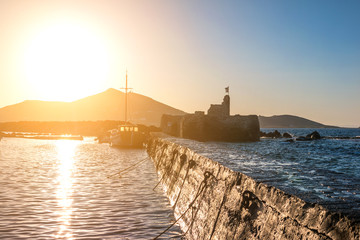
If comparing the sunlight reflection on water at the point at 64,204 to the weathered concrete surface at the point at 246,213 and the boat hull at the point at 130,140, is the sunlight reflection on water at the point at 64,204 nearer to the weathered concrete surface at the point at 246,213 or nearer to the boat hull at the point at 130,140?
the weathered concrete surface at the point at 246,213

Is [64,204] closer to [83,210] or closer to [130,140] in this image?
[83,210]

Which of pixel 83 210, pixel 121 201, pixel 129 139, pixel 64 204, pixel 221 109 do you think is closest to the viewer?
pixel 83 210

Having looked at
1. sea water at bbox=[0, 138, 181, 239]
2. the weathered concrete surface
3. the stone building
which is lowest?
sea water at bbox=[0, 138, 181, 239]

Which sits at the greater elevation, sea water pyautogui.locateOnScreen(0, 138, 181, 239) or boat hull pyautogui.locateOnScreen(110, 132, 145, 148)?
boat hull pyautogui.locateOnScreen(110, 132, 145, 148)

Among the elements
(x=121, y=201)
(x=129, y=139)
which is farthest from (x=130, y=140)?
(x=121, y=201)

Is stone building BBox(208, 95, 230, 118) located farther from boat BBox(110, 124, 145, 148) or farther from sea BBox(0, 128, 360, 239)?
sea BBox(0, 128, 360, 239)

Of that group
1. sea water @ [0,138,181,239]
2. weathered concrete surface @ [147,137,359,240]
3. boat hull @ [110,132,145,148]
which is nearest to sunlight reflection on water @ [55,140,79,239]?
sea water @ [0,138,181,239]

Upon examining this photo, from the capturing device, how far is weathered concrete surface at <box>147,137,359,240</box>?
386cm

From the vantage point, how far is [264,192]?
17.5 ft

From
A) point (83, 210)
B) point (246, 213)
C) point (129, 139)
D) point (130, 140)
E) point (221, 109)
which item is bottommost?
point (83, 210)

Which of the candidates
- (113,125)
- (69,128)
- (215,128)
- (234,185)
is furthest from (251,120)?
(69,128)

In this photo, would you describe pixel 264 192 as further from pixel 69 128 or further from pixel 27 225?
pixel 69 128

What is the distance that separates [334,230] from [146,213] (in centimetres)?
784

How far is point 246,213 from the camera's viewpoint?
5555mm
